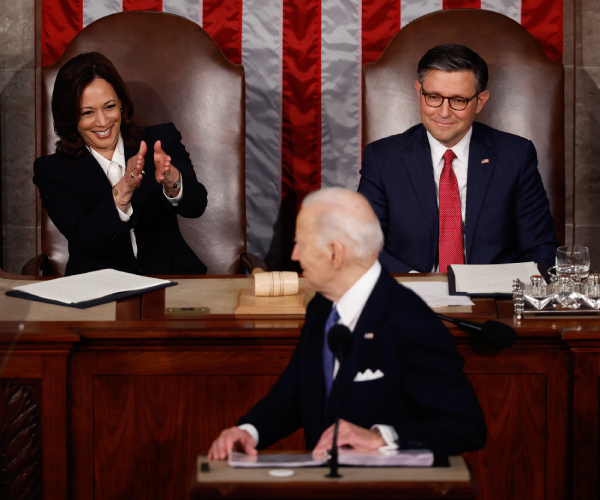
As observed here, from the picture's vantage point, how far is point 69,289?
7.55 feet

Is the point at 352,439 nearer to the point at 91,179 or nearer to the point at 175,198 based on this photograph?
→ the point at 175,198

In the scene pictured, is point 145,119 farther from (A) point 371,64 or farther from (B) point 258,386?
(B) point 258,386

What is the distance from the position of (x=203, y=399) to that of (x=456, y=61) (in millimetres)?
1766

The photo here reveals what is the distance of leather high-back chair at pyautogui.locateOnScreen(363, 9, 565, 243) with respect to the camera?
3.48 meters

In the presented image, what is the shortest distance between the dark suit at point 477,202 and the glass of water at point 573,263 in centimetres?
67

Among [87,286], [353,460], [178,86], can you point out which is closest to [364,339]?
[353,460]

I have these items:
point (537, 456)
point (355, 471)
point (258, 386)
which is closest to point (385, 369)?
point (355, 471)

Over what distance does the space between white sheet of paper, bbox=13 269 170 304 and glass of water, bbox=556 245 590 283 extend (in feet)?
3.99

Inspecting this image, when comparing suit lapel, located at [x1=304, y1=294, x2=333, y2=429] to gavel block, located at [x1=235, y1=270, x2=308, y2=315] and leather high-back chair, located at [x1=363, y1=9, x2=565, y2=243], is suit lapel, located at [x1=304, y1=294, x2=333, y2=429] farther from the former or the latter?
leather high-back chair, located at [x1=363, y1=9, x2=565, y2=243]

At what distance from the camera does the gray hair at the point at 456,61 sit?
9.84 ft

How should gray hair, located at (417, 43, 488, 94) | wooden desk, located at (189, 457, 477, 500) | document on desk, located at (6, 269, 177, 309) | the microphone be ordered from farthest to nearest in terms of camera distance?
1. gray hair, located at (417, 43, 488, 94)
2. document on desk, located at (6, 269, 177, 309)
3. the microphone
4. wooden desk, located at (189, 457, 477, 500)

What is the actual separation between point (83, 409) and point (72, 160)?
151 centimetres

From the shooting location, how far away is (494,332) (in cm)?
181

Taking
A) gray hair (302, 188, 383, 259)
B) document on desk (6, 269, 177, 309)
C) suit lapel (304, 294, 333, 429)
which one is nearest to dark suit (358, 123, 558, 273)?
document on desk (6, 269, 177, 309)
